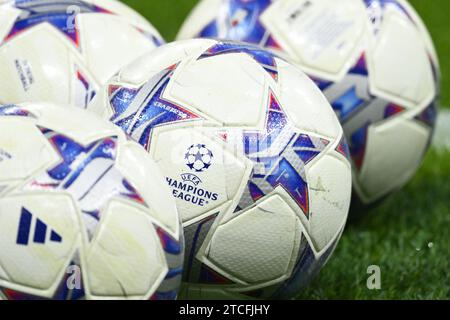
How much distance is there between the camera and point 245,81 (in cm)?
412

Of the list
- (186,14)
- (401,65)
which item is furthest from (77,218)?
(186,14)

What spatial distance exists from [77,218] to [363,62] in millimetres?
2266

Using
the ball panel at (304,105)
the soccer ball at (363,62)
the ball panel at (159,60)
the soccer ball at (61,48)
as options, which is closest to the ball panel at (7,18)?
the soccer ball at (61,48)

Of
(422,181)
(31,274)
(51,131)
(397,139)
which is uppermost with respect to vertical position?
(51,131)

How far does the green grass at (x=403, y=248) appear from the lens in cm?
473

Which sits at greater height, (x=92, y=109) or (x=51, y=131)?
(x=51, y=131)

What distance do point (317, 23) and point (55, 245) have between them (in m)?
2.35

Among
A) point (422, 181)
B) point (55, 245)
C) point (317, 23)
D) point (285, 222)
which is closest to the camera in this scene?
point (55, 245)

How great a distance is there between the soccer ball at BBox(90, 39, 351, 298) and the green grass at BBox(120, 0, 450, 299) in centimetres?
58

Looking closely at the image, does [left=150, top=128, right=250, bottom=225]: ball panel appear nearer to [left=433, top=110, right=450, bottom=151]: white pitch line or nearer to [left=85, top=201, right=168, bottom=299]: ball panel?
[left=85, top=201, right=168, bottom=299]: ball panel

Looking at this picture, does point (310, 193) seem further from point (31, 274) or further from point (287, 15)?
point (287, 15)

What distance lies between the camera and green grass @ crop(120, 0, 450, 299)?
473 centimetres

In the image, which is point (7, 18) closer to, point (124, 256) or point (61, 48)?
point (61, 48)

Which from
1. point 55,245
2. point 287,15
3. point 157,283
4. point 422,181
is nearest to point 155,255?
point 157,283
